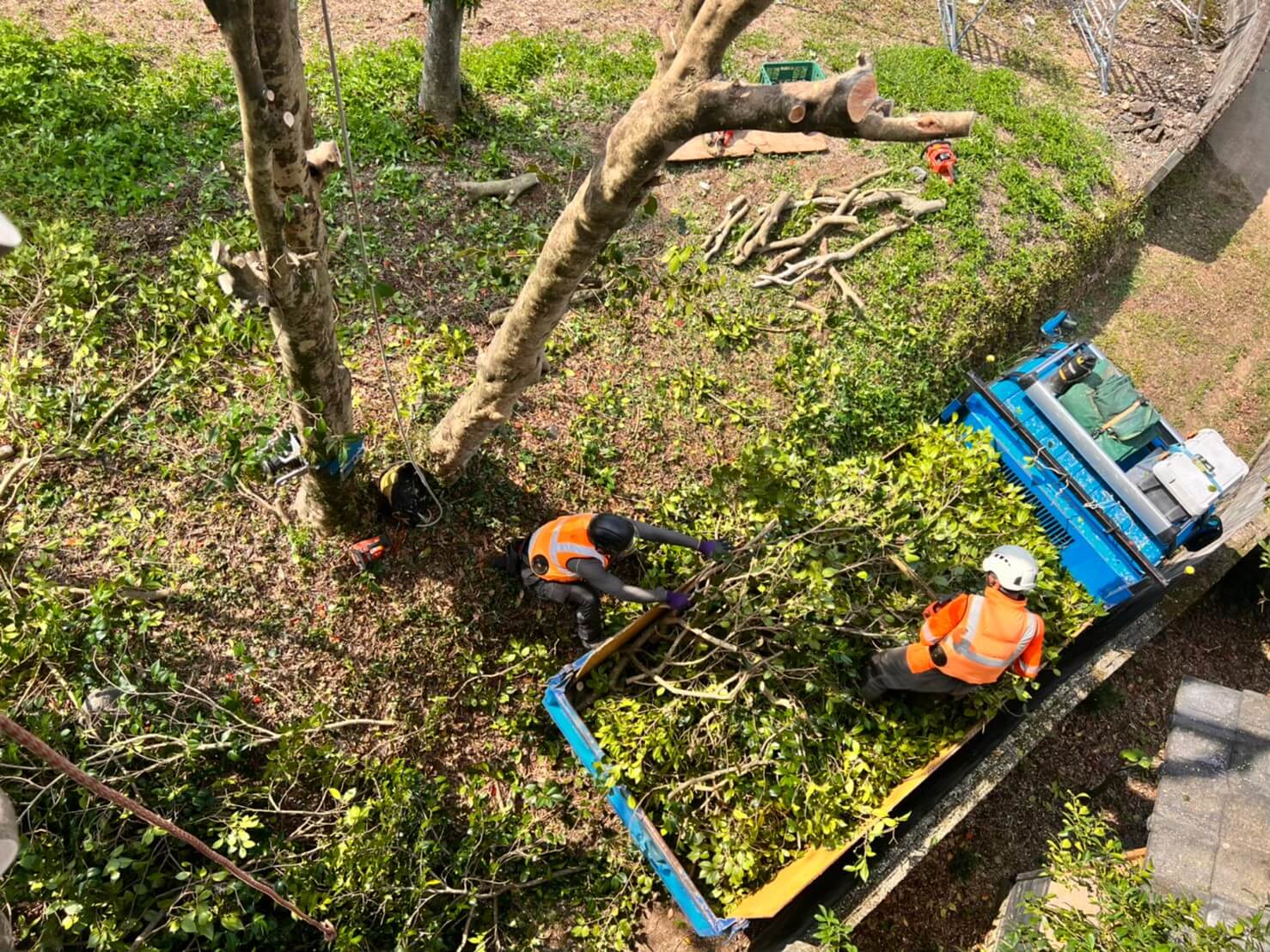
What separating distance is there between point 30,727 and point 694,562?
3647 mm

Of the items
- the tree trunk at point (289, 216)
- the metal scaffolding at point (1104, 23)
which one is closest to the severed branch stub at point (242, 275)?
the tree trunk at point (289, 216)

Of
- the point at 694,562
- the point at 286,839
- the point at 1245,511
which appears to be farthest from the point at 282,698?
the point at 1245,511

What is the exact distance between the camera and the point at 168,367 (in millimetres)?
4969

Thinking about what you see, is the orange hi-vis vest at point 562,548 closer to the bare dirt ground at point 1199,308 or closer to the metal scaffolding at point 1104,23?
the bare dirt ground at point 1199,308

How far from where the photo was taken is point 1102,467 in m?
5.28

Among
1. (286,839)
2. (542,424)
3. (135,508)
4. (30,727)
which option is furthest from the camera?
(542,424)

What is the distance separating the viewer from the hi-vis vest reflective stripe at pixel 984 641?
403 centimetres

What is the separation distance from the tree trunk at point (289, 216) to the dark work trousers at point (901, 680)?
→ 330 cm

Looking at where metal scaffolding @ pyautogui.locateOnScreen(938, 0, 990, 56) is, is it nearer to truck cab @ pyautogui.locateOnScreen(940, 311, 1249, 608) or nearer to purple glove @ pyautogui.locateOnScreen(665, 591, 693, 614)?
truck cab @ pyautogui.locateOnScreen(940, 311, 1249, 608)

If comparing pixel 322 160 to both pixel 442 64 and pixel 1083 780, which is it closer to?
pixel 442 64

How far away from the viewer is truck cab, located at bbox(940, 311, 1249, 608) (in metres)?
5.13

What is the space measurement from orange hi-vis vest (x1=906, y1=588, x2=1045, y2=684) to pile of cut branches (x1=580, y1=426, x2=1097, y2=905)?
0.31 meters

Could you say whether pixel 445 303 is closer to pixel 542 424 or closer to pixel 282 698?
pixel 542 424

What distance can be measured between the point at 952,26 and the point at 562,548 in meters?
9.37
